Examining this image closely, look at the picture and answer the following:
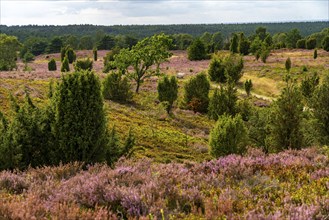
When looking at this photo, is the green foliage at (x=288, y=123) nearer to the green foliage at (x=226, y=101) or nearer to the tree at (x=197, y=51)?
the green foliage at (x=226, y=101)

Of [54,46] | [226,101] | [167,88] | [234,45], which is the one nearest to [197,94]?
[167,88]

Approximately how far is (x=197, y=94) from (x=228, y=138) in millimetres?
23566

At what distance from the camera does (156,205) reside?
14.7 feet

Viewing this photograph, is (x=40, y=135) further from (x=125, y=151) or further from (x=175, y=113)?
(x=175, y=113)

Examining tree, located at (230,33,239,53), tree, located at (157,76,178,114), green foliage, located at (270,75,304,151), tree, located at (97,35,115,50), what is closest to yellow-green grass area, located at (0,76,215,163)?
tree, located at (157,76,178,114)

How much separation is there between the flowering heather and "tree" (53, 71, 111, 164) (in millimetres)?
2051

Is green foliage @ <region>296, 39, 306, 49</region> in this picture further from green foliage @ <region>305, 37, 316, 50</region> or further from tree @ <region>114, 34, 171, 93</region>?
tree @ <region>114, 34, 171, 93</region>

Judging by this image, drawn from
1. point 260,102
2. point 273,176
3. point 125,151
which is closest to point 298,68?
point 260,102

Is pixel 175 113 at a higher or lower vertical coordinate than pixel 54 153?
lower

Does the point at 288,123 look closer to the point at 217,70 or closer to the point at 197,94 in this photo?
the point at 197,94

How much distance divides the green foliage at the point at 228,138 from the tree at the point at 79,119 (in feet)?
22.8

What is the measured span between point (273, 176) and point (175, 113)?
2870cm

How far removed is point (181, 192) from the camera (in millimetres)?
5070

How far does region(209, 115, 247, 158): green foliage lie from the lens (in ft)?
49.3
